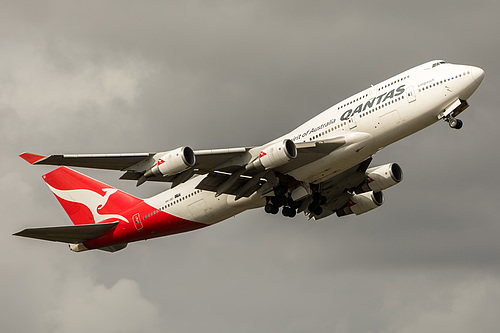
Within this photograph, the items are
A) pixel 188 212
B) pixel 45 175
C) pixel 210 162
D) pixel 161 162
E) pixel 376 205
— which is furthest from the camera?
pixel 45 175

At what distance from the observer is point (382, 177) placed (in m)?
50.6

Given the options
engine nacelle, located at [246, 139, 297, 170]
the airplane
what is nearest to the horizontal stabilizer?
the airplane

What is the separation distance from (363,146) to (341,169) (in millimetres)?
2546

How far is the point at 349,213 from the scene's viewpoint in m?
53.7

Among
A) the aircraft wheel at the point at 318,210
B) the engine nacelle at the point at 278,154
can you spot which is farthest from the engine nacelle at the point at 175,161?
the aircraft wheel at the point at 318,210

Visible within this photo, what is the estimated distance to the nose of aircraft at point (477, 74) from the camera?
138 feet

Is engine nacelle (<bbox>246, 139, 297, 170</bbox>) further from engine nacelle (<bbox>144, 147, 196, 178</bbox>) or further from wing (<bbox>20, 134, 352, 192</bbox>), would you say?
engine nacelle (<bbox>144, 147, 196, 178</bbox>)

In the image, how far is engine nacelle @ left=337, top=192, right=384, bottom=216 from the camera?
52.9 meters

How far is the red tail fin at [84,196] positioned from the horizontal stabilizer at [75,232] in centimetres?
147

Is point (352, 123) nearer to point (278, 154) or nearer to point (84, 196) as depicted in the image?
point (278, 154)

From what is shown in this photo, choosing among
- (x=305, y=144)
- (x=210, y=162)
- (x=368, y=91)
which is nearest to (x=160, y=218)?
(x=210, y=162)

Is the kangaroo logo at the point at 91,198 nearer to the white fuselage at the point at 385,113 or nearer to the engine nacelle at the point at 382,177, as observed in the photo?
the white fuselage at the point at 385,113

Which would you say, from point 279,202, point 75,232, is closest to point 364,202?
point 279,202

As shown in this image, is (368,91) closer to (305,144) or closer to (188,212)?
(305,144)
